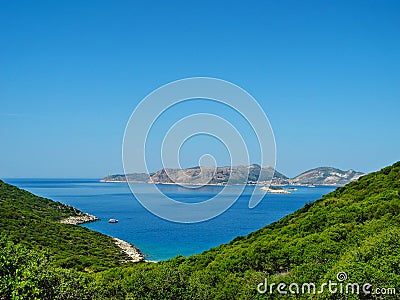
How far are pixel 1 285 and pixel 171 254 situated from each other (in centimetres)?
4280

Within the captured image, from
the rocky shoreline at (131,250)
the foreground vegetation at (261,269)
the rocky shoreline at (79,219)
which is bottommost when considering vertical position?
the foreground vegetation at (261,269)

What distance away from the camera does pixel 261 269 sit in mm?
16234

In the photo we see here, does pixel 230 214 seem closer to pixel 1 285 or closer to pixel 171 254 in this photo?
pixel 171 254

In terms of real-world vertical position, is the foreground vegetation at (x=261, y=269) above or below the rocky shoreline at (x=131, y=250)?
below

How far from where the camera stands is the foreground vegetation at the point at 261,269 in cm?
889

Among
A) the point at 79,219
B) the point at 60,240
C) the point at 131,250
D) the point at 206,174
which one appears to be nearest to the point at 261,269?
the point at 206,174

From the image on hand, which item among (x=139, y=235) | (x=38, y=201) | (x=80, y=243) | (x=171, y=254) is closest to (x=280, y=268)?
(x=171, y=254)

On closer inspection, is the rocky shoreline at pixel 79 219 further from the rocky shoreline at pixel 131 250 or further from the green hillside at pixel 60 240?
the rocky shoreline at pixel 131 250

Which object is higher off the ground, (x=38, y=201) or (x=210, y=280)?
(x=38, y=201)

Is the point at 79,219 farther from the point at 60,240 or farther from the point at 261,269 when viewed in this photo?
the point at 261,269

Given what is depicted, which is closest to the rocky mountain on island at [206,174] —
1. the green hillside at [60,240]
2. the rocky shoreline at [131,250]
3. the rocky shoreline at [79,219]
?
the rocky shoreline at [131,250]

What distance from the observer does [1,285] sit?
793cm

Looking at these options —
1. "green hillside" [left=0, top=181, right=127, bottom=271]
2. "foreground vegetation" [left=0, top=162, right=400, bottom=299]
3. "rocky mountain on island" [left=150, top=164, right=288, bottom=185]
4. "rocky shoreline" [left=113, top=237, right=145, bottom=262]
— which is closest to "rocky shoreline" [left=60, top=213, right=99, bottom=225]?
"green hillside" [left=0, top=181, right=127, bottom=271]

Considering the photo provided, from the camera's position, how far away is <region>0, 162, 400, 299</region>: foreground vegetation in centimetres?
889
